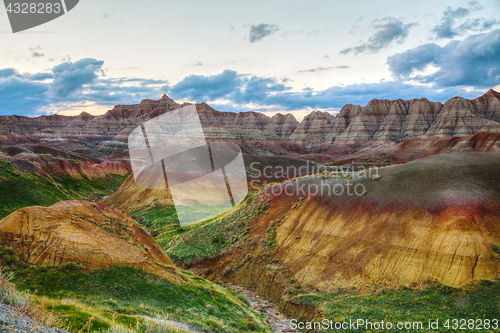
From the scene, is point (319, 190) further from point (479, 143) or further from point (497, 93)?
point (497, 93)

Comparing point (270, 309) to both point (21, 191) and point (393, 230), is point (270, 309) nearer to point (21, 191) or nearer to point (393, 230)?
point (393, 230)

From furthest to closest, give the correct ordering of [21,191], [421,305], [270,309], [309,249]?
[21,191], [309,249], [270,309], [421,305]

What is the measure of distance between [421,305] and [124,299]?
16.3m

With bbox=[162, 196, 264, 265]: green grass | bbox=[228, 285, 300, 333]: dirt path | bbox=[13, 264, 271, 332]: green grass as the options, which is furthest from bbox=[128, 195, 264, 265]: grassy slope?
bbox=[13, 264, 271, 332]: green grass

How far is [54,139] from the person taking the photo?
19788 centimetres

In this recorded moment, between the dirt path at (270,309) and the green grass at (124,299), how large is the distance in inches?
48.9

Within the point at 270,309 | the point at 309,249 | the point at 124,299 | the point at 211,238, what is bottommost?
the point at 270,309

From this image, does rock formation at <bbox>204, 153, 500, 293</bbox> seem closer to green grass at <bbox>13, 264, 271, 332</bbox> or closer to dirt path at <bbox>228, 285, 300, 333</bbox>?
dirt path at <bbox>228, 285, 300, 333</bbox>

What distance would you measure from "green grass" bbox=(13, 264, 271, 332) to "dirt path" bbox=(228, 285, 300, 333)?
1243 mm

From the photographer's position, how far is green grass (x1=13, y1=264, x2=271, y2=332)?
10.9m

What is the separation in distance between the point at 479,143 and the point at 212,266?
345 ft

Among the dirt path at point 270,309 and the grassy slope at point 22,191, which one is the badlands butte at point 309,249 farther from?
the grassy slope at point 22,191

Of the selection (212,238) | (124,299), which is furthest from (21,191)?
(124,299)

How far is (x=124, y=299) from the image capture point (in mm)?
14078
